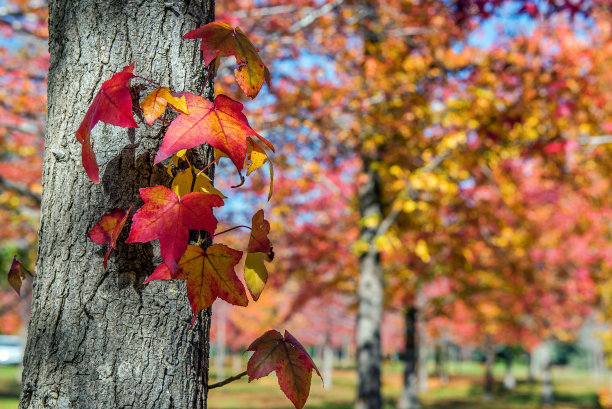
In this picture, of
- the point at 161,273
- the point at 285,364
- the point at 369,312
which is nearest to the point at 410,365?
the point at 369,312

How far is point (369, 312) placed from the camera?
7668 millimetres

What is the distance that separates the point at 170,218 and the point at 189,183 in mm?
157

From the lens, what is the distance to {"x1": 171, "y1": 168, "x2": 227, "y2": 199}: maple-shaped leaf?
3.55 feet

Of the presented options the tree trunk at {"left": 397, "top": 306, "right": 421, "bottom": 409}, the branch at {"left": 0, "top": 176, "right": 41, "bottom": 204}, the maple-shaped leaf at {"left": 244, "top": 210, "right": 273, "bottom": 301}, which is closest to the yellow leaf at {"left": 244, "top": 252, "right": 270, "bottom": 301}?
the maple-shaped leaf at {"left": 244, "top": 210, "right": 273, "bottom": 301}

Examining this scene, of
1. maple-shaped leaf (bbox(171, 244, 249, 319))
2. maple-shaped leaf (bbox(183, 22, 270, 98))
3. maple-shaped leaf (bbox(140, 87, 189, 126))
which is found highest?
maple-shaped leaf (bbox(183, 22, 270, 98))

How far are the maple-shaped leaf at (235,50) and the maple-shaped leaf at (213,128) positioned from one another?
0.12 metres

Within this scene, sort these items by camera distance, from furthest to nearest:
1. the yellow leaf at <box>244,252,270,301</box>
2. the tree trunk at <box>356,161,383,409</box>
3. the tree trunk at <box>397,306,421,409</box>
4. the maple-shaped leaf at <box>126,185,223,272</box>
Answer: the tree trunk at <box>397,306,421,409</box> → the tree trunk at <box>356,161,383,409</box> → the yellow leaf at <box>244,252,270,301</box> → the maple-shaped leaf at <box>126,185,223,272</box>

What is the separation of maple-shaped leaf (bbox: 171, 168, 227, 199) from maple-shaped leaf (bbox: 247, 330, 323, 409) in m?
0.34

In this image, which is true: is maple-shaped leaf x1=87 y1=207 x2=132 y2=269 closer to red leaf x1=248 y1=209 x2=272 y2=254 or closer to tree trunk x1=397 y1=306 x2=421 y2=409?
red leaf x1=248 y1=209 x2=272 y2=254

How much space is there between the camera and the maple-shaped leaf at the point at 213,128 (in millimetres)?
966

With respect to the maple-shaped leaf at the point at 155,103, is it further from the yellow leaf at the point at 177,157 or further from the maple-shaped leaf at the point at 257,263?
the maple-shaped leaf at the point at 257,263

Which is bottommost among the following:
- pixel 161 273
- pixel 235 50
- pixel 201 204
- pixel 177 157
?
pixel 161 273

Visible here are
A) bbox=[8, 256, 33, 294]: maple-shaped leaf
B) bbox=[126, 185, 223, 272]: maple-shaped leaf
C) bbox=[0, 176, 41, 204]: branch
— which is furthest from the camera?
bbox=[0, 176, 41, 204]: branch

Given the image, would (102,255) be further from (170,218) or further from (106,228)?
(170,218)
